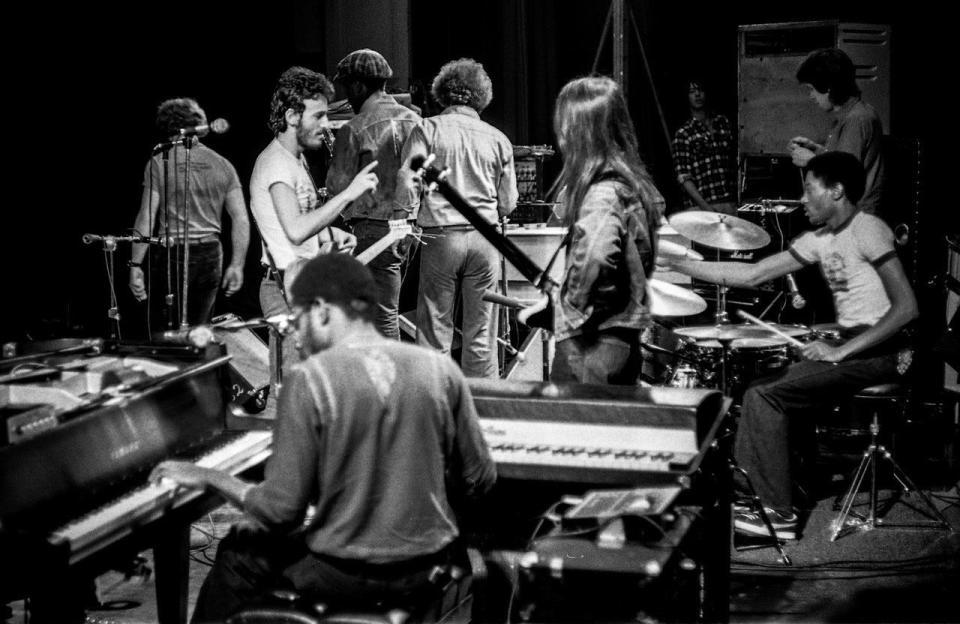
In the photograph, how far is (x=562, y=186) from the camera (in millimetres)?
3912

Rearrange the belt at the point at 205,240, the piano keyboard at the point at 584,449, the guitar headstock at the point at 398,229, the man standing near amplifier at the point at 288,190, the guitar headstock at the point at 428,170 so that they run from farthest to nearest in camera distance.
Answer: the belt at the point at 205,240, the guitar headstock at the point at 398,229, the man standing near amplifier at the point at 288,190, the piano keyboard at the point at 584,449, the guitar headstock at the point at 428,170

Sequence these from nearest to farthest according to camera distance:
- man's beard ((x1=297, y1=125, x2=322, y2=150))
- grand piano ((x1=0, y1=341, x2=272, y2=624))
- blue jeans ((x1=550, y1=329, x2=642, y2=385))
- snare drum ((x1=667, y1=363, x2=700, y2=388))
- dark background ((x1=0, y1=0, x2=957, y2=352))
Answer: grand piano ((x1=0, y1=341, x2=272, y2=624)) < blue jeans ((x1=550, y1=329, x2=642, y2=385)) < man's beard ((x1=297, y1=125, x2=322, y2=150)) < snare drum ((x1=667, y1=363, x2=700, y2=388)) < dark background ((x1=0, y1=0, x2=957, y2=352))

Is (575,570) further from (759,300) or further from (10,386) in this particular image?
(759,300)

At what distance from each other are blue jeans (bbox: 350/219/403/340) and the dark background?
2504 millimetres

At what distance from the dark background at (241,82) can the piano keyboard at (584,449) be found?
4.38 meters

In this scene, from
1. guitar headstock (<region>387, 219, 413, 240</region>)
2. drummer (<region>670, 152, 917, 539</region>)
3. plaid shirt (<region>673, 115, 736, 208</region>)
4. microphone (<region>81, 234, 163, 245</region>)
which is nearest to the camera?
drummer (<region>670, 152, 917, 539</region>)

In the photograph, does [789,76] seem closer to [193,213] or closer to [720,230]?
[720,230]

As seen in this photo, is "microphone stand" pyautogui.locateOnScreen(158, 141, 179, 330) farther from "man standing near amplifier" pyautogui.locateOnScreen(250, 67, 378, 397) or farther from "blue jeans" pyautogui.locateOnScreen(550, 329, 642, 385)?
"blue jeans" pyautogui.locateOnScreen(550, 329, 642, 385)

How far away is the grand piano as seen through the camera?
2.53 meters

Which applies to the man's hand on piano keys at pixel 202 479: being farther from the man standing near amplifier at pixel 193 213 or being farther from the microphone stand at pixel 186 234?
the man standing near amplifier at pixel 193 213

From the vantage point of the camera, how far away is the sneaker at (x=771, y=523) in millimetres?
4668

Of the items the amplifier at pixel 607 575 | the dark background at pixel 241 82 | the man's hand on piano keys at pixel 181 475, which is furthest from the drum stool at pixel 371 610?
the dark background at pixel 241 82

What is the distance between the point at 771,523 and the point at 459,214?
2.14 m

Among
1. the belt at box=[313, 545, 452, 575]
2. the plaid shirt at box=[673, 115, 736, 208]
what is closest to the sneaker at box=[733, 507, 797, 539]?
the belt at box=[313, 545, 452, 575]
